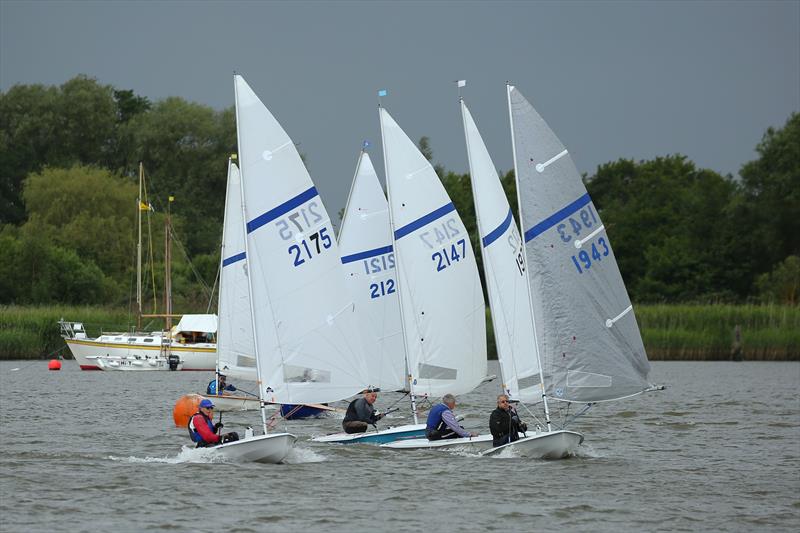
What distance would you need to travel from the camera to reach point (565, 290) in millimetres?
21656

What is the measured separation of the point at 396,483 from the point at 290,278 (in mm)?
3679

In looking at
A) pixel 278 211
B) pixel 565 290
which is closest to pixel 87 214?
pixel 278 211

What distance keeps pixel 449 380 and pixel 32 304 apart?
48.4 m

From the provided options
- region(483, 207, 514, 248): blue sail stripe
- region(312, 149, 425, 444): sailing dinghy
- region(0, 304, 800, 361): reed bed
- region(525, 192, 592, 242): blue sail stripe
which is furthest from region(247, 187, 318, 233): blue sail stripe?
region(0, 304, 800, 361): reed bed

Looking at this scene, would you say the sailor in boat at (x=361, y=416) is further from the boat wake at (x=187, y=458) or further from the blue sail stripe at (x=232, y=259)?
the blue sail stripe at (x=232, y=259)

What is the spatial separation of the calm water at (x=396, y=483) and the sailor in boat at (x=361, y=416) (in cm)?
43

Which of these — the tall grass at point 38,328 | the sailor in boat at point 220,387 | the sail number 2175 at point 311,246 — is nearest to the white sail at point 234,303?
the sailor in boat at point 220,387

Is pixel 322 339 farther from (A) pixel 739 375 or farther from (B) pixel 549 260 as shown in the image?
(A) pixel 739 375

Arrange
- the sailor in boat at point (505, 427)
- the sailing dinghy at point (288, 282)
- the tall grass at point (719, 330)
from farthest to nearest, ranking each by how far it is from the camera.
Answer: the tall grass at point (719, 330)
the sailor in boat at point (505, 427)
the sailing dinghy at point (288, 282)

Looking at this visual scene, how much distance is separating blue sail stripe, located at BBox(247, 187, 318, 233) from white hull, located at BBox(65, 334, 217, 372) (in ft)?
126

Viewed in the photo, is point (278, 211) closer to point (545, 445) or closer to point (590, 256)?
point (590, 256)

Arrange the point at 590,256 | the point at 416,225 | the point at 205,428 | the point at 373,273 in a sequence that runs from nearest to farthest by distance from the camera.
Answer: the point at 205,428 < the point at 590,256 < the point at 416,225 < the point at 373,273

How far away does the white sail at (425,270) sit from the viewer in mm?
25422

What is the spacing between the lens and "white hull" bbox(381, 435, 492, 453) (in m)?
23.3
